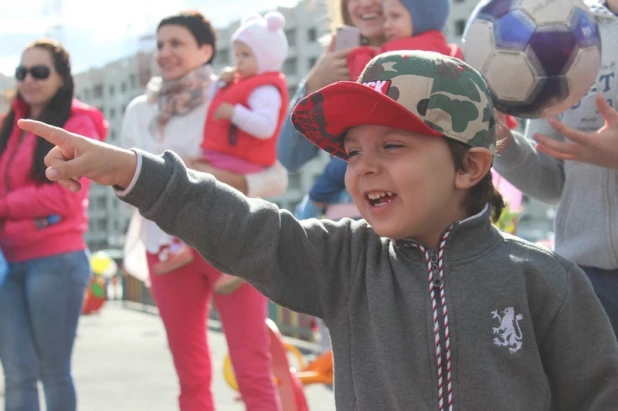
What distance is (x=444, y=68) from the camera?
7.54ft

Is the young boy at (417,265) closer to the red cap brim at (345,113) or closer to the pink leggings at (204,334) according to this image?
the red cap brim at (345,113)

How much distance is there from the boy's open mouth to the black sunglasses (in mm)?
2794

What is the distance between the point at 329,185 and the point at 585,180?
5.25 feet

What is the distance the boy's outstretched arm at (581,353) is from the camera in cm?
237

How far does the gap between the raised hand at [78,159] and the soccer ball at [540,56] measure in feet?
4.20

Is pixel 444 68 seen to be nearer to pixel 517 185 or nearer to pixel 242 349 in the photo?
pixel 517 185

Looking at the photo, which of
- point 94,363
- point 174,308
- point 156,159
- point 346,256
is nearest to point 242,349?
point 174,308

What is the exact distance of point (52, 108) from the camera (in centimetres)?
466

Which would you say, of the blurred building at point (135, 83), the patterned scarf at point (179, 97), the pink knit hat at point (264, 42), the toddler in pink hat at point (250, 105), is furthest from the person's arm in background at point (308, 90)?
the blurred building at point (135, 83)

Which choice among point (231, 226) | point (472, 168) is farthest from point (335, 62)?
point (231, 226)

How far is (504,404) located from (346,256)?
52 cm

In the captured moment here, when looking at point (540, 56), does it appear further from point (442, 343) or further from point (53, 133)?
point (53, 133)

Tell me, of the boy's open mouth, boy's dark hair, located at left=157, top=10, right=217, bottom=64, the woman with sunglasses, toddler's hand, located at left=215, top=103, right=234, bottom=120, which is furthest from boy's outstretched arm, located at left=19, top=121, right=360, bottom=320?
boy's dark hair, located at left=157, top=10, right=217, bottom=64

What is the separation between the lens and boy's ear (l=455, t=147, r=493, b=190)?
2381 millimetres
